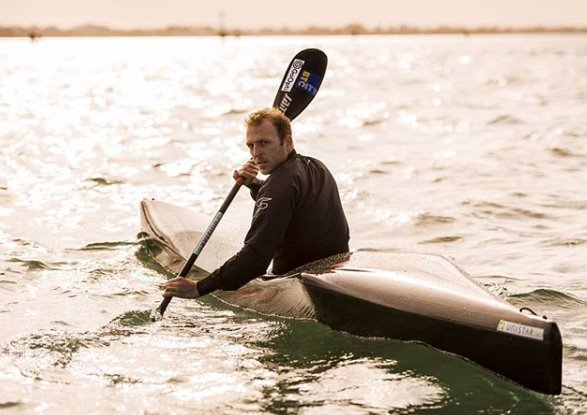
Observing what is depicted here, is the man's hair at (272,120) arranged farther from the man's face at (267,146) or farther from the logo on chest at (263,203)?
the logo on chest at (263,203)

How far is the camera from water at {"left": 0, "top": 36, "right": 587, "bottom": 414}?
4910mm

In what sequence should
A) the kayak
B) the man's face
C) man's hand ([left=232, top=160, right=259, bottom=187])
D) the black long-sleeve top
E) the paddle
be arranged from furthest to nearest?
the paddle
man's hand ([left=232, top=160, right=259, bottom=187])
the man's face
the black long-sleeve top
the kayak

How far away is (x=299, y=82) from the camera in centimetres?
720

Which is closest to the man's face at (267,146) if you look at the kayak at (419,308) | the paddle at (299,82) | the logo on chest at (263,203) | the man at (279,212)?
the man at (279,212)

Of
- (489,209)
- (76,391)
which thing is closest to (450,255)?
(489,209)

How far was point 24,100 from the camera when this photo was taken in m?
32.3

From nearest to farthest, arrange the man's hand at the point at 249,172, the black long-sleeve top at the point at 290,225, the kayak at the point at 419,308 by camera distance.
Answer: the kayak at the point at 419,308
the black long-sleeve top at the point at 290,225
the man's hand at the point at 249,172

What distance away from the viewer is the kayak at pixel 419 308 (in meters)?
4.71

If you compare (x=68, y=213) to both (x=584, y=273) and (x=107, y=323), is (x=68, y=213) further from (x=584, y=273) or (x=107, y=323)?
(x=584, y=273)

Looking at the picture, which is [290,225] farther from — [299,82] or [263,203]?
[299,82]

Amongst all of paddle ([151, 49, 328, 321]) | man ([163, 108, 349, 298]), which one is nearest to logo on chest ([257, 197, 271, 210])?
man ([163, 108, 349, 298])

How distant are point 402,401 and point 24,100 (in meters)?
29.7

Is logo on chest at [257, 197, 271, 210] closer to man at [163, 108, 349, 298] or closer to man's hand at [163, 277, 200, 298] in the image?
man at [163, 108, 349, 298]

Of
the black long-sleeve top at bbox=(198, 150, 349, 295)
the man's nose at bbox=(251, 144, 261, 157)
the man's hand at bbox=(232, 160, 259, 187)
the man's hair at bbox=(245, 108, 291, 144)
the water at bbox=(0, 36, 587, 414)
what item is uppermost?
the man's hair at bbox=(245, 108, 291, 144)
